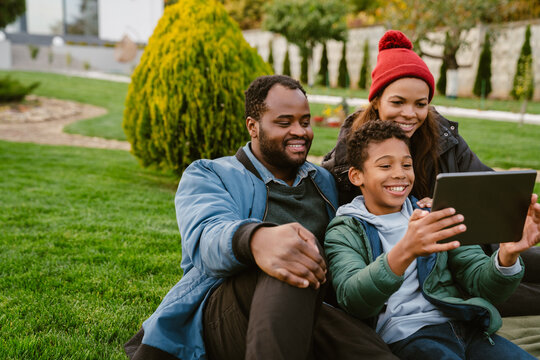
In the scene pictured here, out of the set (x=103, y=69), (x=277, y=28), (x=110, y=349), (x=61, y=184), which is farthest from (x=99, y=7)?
(x=110, y=349)

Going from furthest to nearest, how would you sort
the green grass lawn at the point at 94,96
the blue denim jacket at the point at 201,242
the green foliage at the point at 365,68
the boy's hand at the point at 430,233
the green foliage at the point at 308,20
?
the green foliage at the point at 308,20 → the green foliage at the point at 365,68 → the green grass lawn at the point at 94,96 → the blue denim jacket at the point at 201,242 → the boy's hand at the point at 430,233

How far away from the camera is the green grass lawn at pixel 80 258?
8.99 feet

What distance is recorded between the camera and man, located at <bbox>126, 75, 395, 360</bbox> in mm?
1606

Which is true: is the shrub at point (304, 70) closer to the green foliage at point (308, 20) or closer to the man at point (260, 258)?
the green foliage at point (308, 20)

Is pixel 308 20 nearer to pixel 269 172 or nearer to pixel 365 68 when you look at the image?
pixel 365 68

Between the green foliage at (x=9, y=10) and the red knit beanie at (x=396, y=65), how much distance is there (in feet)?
48.0

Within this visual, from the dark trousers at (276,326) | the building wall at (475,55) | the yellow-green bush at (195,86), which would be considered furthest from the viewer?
the building wall at (475,55)

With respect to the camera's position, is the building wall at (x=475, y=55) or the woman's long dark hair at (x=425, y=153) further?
the building wall at (x=475, y=55)

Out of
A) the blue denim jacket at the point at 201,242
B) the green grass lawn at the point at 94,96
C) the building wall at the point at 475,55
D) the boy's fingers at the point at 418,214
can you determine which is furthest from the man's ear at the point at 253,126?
the building wall at the point at 475,55

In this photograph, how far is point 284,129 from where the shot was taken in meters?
2.30

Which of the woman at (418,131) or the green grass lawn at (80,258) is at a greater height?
the woman at (418,131)

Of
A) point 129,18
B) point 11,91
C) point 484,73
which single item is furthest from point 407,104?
point 129,18

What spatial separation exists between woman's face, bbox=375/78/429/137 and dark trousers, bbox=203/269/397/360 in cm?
110

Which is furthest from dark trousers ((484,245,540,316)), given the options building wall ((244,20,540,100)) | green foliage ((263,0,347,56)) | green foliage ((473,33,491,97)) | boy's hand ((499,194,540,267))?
green foliage ((263,0,347,56))
